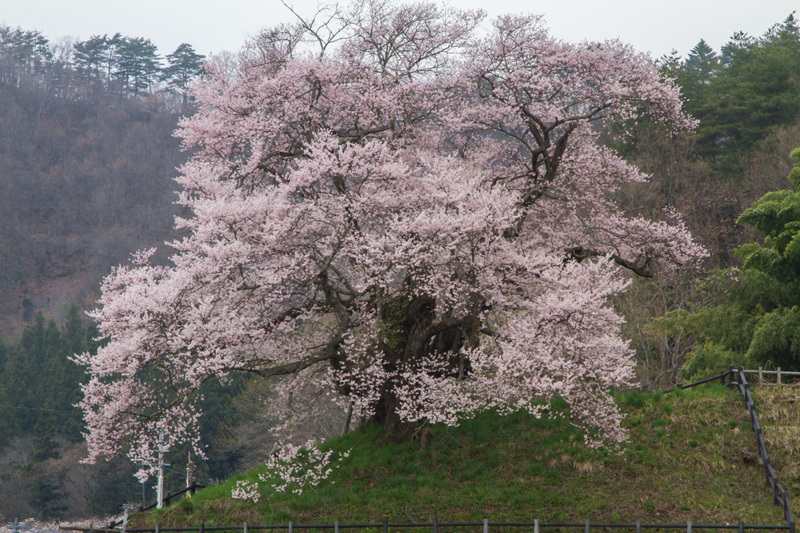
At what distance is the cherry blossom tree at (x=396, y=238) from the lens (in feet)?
49.7

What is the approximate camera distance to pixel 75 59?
340ft

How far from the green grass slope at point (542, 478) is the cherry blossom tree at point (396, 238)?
77cm

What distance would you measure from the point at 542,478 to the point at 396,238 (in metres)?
5.78

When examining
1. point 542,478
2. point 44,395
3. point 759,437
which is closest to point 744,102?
point 759,437

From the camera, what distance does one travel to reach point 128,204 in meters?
88.9

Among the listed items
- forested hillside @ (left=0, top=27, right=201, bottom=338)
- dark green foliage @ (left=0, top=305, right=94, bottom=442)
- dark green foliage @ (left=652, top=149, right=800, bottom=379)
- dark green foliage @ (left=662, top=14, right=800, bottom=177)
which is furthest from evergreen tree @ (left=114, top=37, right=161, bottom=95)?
dark green foliage @ (left=652, top=149, right=800, bottom=379)

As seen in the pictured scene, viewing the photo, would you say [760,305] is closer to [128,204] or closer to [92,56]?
[128,204]

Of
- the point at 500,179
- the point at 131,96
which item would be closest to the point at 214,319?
the point at 500,179

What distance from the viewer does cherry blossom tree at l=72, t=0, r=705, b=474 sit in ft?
49.7

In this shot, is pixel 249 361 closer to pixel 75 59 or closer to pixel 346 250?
pixel 346 250

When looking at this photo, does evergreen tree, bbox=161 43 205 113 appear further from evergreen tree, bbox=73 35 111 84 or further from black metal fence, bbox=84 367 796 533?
black metal fence, bbox=84 367 796 533

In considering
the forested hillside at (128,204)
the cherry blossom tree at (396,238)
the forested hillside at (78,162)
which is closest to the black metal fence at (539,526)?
the cherry blossom tree at (396,238)

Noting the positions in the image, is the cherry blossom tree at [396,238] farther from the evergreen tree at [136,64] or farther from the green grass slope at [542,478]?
the evergreen tree at [136,64]

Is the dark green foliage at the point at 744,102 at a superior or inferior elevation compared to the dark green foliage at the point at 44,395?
superior
